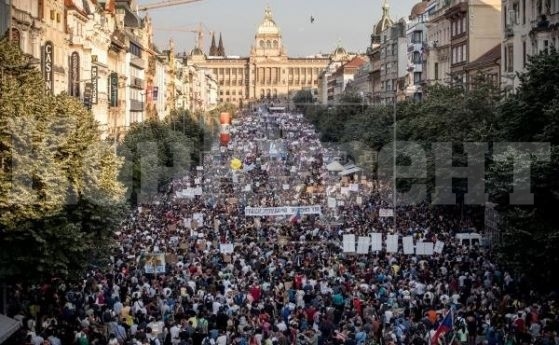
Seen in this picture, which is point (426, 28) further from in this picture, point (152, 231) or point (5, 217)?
point (5, 217)

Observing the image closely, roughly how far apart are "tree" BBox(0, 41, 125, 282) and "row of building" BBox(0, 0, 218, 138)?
4500 millimetres

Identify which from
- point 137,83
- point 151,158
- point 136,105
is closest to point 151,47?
point 137,83

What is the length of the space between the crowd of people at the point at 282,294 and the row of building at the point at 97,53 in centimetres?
786

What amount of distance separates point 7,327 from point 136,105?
75.8 m

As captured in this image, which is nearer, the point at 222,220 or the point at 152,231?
the point at 152,231

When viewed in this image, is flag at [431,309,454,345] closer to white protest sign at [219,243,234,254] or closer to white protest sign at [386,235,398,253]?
white protest sign at [386,235,398,253]

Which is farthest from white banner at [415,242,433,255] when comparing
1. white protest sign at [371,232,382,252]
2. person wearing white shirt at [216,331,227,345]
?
person wearing white shirt at [216,331,227,345]

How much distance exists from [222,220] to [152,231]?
227 inches

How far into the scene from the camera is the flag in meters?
24.1

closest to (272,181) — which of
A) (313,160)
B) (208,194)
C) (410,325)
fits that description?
(208,194)

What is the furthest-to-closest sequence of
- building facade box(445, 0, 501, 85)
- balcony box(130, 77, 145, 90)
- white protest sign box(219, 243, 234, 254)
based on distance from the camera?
1. balcony box(130, 77, 145, 90)
2. building facade box(445, 0, 501, 85)
3. white protest sign box(219, 243, 234, 254)

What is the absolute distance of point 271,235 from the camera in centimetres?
4431

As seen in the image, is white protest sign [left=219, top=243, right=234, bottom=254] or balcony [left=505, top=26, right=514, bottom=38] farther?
balcony [left=505, top=26, right=514, bottom=38]

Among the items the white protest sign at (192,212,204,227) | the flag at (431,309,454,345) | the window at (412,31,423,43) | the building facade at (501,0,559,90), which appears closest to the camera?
the flag at (431,309,454,345)
